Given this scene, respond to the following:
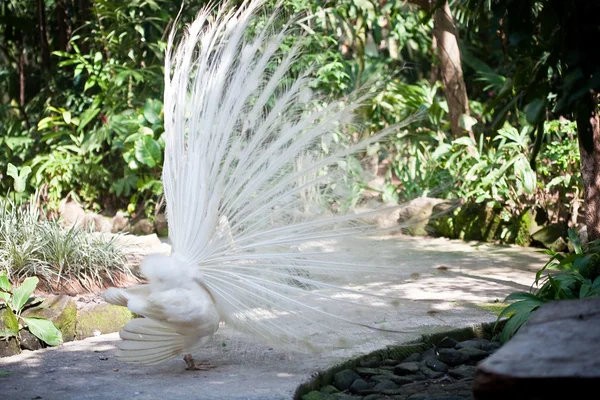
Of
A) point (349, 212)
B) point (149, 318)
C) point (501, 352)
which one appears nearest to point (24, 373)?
point (149, 318)

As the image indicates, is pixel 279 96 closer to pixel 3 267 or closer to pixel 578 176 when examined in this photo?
pixel 3 267

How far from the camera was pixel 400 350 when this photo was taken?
421cm

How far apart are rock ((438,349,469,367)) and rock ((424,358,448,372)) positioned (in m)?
0.05

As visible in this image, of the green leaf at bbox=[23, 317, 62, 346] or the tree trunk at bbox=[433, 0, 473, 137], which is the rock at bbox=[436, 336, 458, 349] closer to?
the green leaf at bbox=[23, 317, 62, 346]

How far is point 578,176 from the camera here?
7.41 metres

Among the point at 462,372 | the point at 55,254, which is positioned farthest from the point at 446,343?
the point at 55,254

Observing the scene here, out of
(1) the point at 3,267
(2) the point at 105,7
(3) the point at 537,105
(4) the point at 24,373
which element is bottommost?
(4) the point at 24,373

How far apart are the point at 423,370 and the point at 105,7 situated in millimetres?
7287

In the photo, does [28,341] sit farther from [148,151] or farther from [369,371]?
[148,151]

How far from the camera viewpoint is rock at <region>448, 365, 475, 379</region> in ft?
13.1

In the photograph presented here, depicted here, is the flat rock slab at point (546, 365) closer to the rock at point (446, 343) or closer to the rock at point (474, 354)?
the rock at point (474, 354)

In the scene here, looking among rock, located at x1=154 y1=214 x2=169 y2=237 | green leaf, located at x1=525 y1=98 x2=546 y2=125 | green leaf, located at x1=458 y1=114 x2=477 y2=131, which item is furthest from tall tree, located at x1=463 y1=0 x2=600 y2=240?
rock, located at x1=154 y1=214 x2=169 y2=237

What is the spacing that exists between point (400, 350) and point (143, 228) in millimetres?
5630

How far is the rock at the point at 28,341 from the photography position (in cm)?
445
